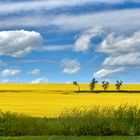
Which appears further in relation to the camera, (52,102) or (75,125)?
(52,102)

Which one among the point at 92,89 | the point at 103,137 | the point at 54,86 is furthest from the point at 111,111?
the point at 54,86

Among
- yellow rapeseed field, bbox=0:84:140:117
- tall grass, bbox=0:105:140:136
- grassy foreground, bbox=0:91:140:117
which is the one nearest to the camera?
tall grass, bbox=0:105:140:136

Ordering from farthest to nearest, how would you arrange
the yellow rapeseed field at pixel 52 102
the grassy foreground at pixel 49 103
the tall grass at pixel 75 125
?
1. the yellow rapeseed field at pixel 52 102
2. the grassy foreground at pixel 49 103
3. the tall grass at pixel 75 125

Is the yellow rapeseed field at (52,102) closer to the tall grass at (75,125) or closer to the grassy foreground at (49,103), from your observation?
the grassy foreground at (49,103)

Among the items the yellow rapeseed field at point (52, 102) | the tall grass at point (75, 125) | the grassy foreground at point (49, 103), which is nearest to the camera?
the tall grass at point (75, 125)

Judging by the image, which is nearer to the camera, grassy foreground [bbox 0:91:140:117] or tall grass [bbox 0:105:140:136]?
tall grass [bbox 0:105:140:136]

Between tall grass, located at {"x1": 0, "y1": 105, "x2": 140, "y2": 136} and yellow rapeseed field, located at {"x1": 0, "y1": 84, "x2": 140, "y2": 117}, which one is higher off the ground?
yellow rapeseed field, located at {"x1": 0, "y1": 84, "x2": 140, "y2": 117}

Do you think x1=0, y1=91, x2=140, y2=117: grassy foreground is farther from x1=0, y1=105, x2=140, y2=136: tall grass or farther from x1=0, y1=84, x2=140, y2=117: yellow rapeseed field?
x1=0, y1=105, x2=140, y2=136: tall grass

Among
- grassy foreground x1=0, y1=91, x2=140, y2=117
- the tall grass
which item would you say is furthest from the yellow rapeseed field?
the tall grass

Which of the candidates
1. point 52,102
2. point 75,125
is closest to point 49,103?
point 52,102

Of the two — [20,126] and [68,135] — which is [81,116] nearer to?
[68,135]

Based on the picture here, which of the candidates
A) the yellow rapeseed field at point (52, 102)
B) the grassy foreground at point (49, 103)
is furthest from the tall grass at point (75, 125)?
the grassy foreground at point (49, 103)

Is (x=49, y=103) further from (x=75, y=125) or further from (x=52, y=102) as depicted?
(x=75, y=125)

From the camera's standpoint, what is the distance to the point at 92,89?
158250mm
